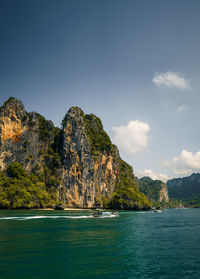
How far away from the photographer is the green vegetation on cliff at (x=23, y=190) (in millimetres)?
73950

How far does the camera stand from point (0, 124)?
308 ft

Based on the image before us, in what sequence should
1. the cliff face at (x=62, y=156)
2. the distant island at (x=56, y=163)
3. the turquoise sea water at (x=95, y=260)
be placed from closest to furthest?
the turquoise sea water at (x=95, y=260), the distant island at (x=56, y=163), the cliff face at (x=62, y=156)

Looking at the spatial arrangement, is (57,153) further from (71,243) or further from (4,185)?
(71,243)

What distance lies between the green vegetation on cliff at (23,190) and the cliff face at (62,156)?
2.29 m

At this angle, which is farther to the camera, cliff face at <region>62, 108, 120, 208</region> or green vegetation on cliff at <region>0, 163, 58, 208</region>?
cliff face at <region>62, 108, 120, 208</region>

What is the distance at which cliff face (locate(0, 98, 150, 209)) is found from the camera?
97250mm

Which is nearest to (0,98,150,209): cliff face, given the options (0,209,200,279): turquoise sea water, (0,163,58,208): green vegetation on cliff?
(0,163,58,208): green vegetation on cliff

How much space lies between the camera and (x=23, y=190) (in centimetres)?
7969

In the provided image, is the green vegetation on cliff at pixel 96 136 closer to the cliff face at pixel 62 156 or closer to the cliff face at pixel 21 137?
the cliff face at pixel 62 156

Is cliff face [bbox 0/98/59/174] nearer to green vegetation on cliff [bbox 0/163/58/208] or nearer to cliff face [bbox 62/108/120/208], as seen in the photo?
green vegetation on cliff [bbox 0/163/58/208]

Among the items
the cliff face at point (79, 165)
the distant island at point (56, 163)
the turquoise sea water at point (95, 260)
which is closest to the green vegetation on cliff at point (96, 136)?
the distant island at point (56, 163)

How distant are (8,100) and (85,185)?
54.3 meters

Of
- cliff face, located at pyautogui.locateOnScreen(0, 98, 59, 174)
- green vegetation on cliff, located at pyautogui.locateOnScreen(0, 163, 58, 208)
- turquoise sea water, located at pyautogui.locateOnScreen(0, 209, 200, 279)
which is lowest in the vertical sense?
turquoise sea water, located at pyautogui.locateOnScreen(0, 209, 200, 279)

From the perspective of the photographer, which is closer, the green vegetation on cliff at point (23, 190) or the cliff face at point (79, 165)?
the green vegetation on cliff at point (23, 190)
